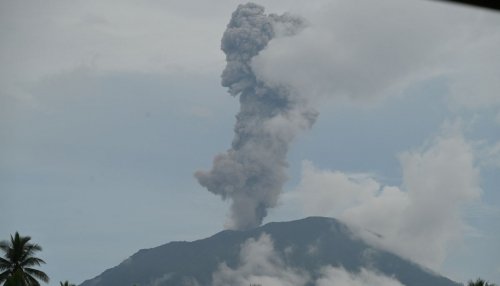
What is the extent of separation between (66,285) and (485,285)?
30711 mm

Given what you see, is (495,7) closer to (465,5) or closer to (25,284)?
(465,5)

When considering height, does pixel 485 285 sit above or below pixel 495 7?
above

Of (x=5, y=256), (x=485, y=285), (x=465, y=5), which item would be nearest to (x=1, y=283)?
(x=5, y=256)

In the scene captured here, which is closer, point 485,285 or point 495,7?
point 495,7

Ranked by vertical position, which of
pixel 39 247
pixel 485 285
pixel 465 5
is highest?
pixel 39 247

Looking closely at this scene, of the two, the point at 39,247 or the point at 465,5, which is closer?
the point at 465,5

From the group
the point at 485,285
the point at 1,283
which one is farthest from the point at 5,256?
the point at 485,285

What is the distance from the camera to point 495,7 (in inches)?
174

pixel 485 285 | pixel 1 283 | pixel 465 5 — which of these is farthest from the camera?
pixel 1 283

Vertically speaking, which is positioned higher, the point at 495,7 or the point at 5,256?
the point at 5,256

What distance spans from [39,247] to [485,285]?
33.7m

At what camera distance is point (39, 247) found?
58625mm

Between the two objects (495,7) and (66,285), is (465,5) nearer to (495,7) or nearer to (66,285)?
(495,7)

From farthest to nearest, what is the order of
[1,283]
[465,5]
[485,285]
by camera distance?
[1,283] < [485,285] < [465,5]
